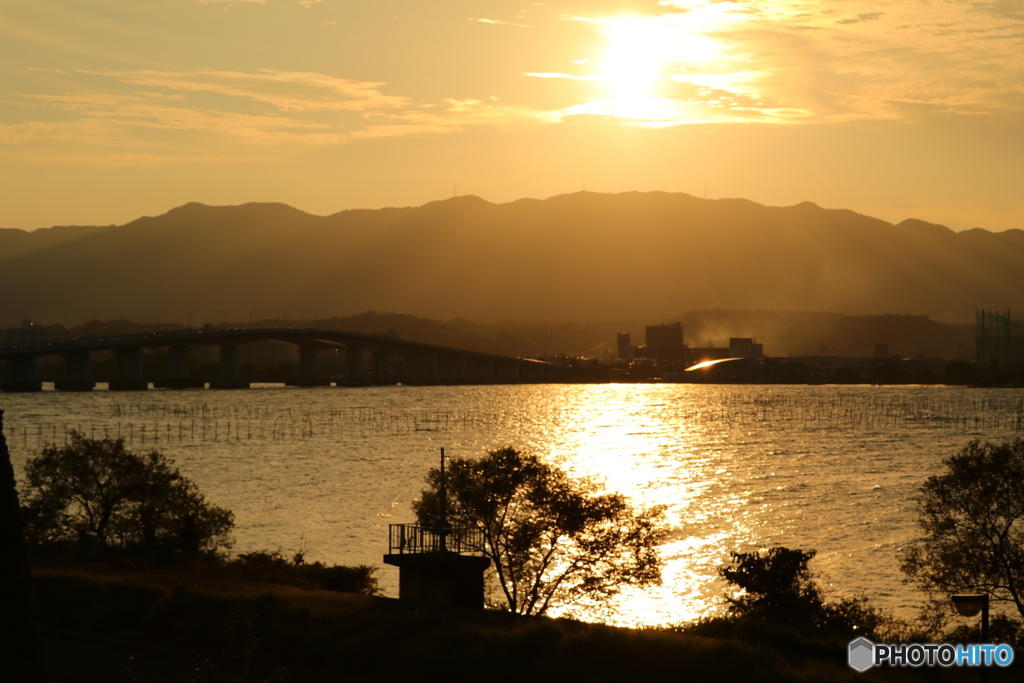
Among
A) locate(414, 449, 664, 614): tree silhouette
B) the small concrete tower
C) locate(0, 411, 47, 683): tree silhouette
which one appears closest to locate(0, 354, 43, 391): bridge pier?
locate(414, 449, 664, 614): tree silhouette

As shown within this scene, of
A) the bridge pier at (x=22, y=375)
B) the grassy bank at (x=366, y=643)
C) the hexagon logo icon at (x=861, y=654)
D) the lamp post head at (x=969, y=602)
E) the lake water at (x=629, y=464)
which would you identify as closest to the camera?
the lamp post head at (x=969, y=602)

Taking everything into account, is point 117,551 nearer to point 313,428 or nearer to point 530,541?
point 530,541

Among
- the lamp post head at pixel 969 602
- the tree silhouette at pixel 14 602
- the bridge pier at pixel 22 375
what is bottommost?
the lamp post head at pixel 969 602

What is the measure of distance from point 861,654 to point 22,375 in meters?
194

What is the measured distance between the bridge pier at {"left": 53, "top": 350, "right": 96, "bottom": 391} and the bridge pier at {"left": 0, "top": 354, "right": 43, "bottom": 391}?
16.7 ft

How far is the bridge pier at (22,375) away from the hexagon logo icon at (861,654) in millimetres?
189781

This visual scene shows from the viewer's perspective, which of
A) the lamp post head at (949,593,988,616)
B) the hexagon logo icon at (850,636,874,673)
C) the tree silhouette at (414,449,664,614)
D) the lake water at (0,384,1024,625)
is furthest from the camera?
the lake water at (0,384,1024,625)

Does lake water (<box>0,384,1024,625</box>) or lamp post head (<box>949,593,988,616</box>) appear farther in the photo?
lake water (<box>0,384,1024,625</box>)

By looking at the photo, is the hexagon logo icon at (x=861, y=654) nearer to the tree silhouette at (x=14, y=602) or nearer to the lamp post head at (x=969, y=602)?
Answer: the lamp post head at (x=969, y=602)

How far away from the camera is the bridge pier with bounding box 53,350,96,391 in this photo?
19312 centimetres

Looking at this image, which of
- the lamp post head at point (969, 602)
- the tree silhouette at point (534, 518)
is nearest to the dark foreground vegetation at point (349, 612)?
the tree silhouette at point (534, 518)

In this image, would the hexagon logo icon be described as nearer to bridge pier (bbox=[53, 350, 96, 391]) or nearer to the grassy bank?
the grassy bank

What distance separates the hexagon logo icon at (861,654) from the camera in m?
23.4

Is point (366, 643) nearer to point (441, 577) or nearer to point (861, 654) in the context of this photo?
point (441, 577)
